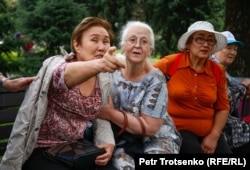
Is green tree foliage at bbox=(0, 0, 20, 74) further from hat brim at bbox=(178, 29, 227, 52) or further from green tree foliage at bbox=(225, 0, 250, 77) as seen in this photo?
green tree foliage at bbox=(225, 0, 250, 77)

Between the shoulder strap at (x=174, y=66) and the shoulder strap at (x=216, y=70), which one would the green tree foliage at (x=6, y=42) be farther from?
the shoulder strap at (x=216, y=70)

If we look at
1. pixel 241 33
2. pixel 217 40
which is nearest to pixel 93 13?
pixel 241 33

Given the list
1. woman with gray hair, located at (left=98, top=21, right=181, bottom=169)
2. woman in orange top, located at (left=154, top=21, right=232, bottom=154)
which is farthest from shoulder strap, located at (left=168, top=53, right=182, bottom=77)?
woman with gray hair, located at (left=98, top=21, right=181, bottom=169)

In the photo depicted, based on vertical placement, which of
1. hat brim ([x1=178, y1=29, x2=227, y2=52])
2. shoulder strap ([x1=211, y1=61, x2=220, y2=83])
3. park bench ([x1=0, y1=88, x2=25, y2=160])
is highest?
hat brim ([x1=178, y1=29, x2=227, y2=52])

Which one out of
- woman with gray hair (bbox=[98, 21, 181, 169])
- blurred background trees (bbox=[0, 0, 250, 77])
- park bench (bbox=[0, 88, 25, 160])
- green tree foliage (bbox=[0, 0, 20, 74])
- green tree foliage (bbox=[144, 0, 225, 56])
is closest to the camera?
woman with gray hair (bbox=[98, 21, 181, 169])

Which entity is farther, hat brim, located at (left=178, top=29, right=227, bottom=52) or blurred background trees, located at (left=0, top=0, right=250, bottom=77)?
blurred background trees, located at (left=0, top=0, right=250, bottom=77)

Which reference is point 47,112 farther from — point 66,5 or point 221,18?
point 221,18

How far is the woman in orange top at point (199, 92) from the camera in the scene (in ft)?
11.6

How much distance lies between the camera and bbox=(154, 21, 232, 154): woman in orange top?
3.53 metres

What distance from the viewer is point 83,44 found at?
263 centimetres

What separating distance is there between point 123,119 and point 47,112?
609 millimetres

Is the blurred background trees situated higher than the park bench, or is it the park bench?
the blurred background trees

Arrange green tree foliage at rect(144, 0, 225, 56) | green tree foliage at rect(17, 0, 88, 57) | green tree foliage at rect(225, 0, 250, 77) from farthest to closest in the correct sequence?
green tree foliage at rect(144, 0, 225, 56) → green tree foliage at rect(17, 0, 88, 57) → green tree foliage at rect(225, 0, 250, 77)

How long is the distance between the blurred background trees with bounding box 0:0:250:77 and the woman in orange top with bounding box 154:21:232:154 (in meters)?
2.00
